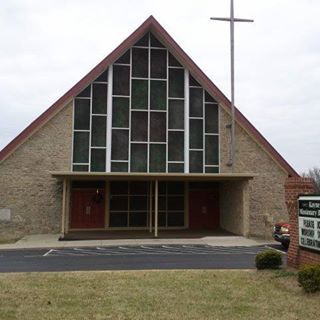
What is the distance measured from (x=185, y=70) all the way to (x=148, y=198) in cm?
756

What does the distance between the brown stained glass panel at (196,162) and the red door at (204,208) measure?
196 centimetres

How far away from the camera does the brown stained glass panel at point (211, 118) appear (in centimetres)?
2764

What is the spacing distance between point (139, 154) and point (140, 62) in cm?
518

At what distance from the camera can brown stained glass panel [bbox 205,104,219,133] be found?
27.6 meters

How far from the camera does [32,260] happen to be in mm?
15820

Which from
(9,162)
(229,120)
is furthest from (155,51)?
(9,162)

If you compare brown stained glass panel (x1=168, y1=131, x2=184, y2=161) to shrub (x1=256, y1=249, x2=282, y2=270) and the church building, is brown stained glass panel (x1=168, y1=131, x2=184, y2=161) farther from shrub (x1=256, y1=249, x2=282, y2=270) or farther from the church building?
shrub (x1=256, y1=249, x2=282, y2=270)

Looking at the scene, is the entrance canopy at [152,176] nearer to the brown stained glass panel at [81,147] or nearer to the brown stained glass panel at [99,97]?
the brown stained glass panel at [81,147]

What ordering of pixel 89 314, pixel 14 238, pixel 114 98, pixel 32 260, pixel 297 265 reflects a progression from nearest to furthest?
pixel 89 314
pixel 297 265
pixel 32 260
pixel 14 238
pixel 114 98

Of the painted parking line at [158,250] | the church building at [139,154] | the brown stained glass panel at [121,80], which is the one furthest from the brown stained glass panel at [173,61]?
the painted parking line at [158,250]

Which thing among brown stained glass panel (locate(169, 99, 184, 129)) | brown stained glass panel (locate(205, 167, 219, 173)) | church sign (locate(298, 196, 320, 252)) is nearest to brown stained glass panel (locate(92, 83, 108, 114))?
brown stained glass panel (locate(169, 99, 184, 129))

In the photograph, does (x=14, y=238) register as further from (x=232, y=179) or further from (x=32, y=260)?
(x=232, y=179)

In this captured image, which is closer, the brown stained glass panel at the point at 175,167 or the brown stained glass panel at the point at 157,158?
the brown stained glass panel at the point at 157,158

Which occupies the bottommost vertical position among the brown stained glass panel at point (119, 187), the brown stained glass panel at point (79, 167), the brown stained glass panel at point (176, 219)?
the brown stained glass panel at point (176, 219)
